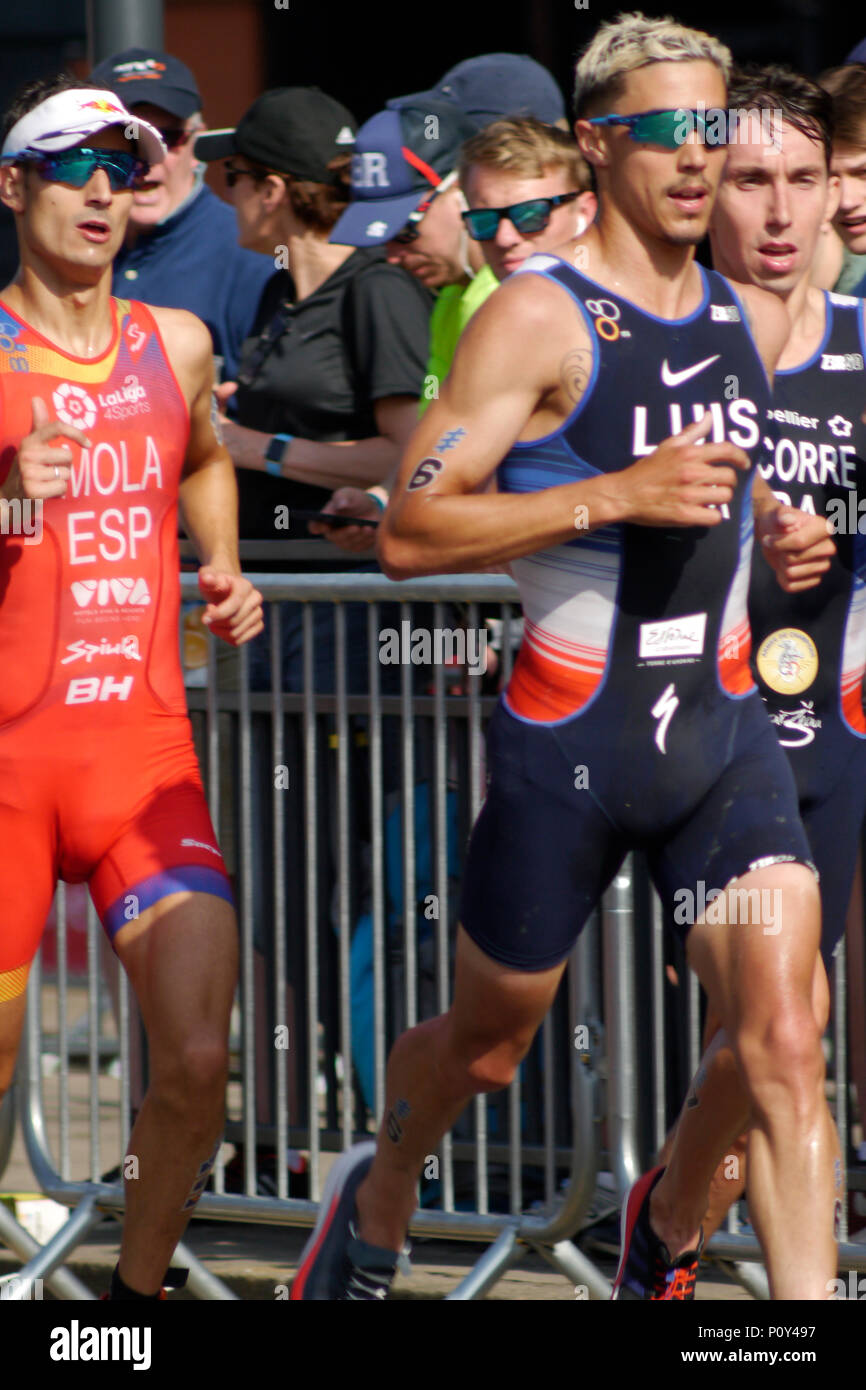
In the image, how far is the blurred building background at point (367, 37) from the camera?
957 cm

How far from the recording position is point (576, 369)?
13.3ft

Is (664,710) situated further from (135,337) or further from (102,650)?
(135,337)

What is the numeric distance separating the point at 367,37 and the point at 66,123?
251 inches

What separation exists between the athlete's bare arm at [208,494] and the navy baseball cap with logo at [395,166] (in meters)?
1.32

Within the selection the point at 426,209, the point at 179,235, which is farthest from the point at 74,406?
the point at 179,235

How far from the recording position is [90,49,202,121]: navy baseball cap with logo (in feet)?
21.8

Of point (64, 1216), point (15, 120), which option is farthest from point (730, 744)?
point (64, 1216)

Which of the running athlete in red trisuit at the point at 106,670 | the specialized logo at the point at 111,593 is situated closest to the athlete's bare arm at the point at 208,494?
the running athlete in red trisuit at the point at 106,670

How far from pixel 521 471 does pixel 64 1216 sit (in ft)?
9.79

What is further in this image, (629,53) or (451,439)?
(629,53)

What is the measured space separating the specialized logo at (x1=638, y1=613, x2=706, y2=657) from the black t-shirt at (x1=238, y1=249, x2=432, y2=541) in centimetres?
204

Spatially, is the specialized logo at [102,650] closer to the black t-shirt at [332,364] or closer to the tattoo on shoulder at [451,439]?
the tattoo on shoulder at [451,439]
